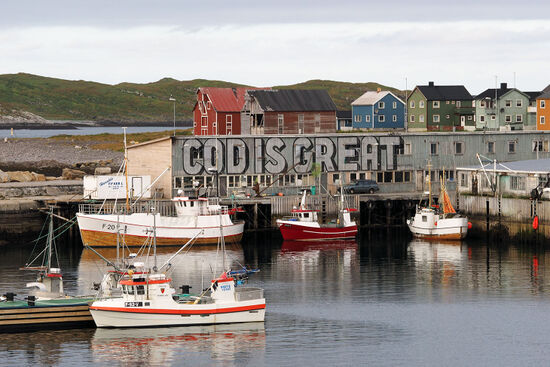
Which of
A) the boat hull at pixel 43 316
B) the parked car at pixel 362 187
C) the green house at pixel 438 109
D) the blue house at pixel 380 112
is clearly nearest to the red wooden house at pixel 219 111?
the parked car at pixel 362 187

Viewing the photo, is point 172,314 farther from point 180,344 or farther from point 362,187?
point 362,187

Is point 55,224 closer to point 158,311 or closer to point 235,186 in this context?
point 235,186

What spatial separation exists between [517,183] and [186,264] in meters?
34.3

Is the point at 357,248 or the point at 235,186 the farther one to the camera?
the point at 235,186

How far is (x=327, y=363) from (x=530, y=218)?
4470cm

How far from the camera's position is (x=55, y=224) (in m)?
97.1

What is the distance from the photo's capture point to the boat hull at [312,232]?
95.4 m

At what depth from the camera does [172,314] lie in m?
58.9

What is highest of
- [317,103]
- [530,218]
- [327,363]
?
[317,103]

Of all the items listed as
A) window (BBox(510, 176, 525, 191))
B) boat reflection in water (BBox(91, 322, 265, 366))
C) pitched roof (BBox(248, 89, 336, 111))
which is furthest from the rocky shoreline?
boat reflection in water (BBox(91, 322, 265, 366))

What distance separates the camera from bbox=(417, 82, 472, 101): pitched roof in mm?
176375

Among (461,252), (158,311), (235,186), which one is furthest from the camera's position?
(235,186)

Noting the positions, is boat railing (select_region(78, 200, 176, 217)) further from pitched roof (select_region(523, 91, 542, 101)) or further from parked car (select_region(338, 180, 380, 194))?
pitched roof (select_region(523, 91, 542, 101))

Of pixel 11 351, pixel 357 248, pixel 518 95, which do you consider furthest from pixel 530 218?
pixel 518 95
